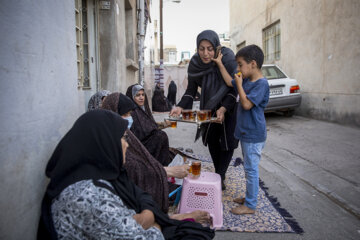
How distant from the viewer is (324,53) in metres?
7.85

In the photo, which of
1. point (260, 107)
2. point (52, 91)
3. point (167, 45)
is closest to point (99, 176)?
point (52, 91)

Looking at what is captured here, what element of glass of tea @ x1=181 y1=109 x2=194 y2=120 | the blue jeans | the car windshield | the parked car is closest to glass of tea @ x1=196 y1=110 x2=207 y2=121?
glass of tea @ x1=181 y1=109 x2=194 y2=120

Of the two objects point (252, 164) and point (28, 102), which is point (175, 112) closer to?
point (252, 164)

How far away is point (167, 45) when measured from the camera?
158ft

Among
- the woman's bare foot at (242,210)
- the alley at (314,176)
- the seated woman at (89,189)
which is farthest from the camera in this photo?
the woman's bare foot at (242,210)

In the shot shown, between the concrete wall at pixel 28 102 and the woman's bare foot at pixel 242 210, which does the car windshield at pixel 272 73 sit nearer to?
the woman's bare foot at pixel 242 210

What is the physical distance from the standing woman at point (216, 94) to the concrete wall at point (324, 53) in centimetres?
484

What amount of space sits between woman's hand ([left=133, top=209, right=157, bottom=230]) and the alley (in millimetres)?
1059

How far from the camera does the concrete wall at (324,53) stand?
6684 mm

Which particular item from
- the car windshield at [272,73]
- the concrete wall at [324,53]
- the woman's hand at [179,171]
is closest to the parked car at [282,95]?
the car windshield at [272,73]

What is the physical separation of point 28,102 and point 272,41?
12607 mm

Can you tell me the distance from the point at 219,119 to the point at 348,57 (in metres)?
5.59

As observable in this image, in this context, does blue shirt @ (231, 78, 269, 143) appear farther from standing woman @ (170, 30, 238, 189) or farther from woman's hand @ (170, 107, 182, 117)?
woman's hand @ (170, 107, 182, 117)

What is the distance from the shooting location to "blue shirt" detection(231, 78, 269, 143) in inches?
101
